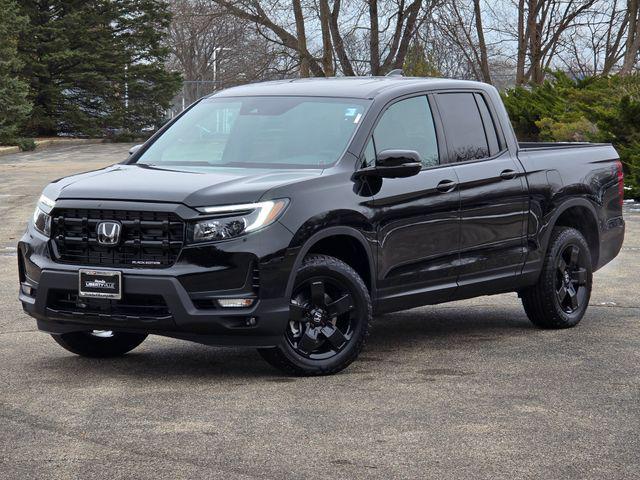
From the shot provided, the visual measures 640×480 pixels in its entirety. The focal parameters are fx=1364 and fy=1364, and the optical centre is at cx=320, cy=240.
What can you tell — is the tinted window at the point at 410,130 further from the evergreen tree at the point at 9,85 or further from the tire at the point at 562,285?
the evergreen tree at the point at 9,85

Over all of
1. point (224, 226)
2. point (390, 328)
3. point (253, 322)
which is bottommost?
point (390, 328)

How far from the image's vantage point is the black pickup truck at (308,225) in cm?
721

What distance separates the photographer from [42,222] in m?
7.72

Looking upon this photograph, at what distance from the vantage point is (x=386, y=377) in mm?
7668

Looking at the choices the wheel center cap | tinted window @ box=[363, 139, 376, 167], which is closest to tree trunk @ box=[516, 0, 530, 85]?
tinted window @ box=[363, 139, 376, 167]

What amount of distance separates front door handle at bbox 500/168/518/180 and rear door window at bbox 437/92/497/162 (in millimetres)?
162

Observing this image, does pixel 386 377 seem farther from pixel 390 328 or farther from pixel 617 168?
pixel 617 168

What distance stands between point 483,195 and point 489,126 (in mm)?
659

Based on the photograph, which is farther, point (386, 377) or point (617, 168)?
point (617, 168)

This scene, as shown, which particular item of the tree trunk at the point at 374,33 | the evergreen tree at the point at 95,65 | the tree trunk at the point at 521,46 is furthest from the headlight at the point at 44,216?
the evergreen tree at the point at 95,65

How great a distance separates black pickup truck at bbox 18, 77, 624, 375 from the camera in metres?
7.21

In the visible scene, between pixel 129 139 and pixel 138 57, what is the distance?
3.03m

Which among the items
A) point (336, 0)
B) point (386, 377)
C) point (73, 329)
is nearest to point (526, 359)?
point (386, 377)

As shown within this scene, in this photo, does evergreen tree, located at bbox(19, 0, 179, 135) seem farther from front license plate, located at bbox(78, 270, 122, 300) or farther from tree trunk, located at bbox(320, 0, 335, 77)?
front license plate, located at bbox(78, 270, 122, 300)
